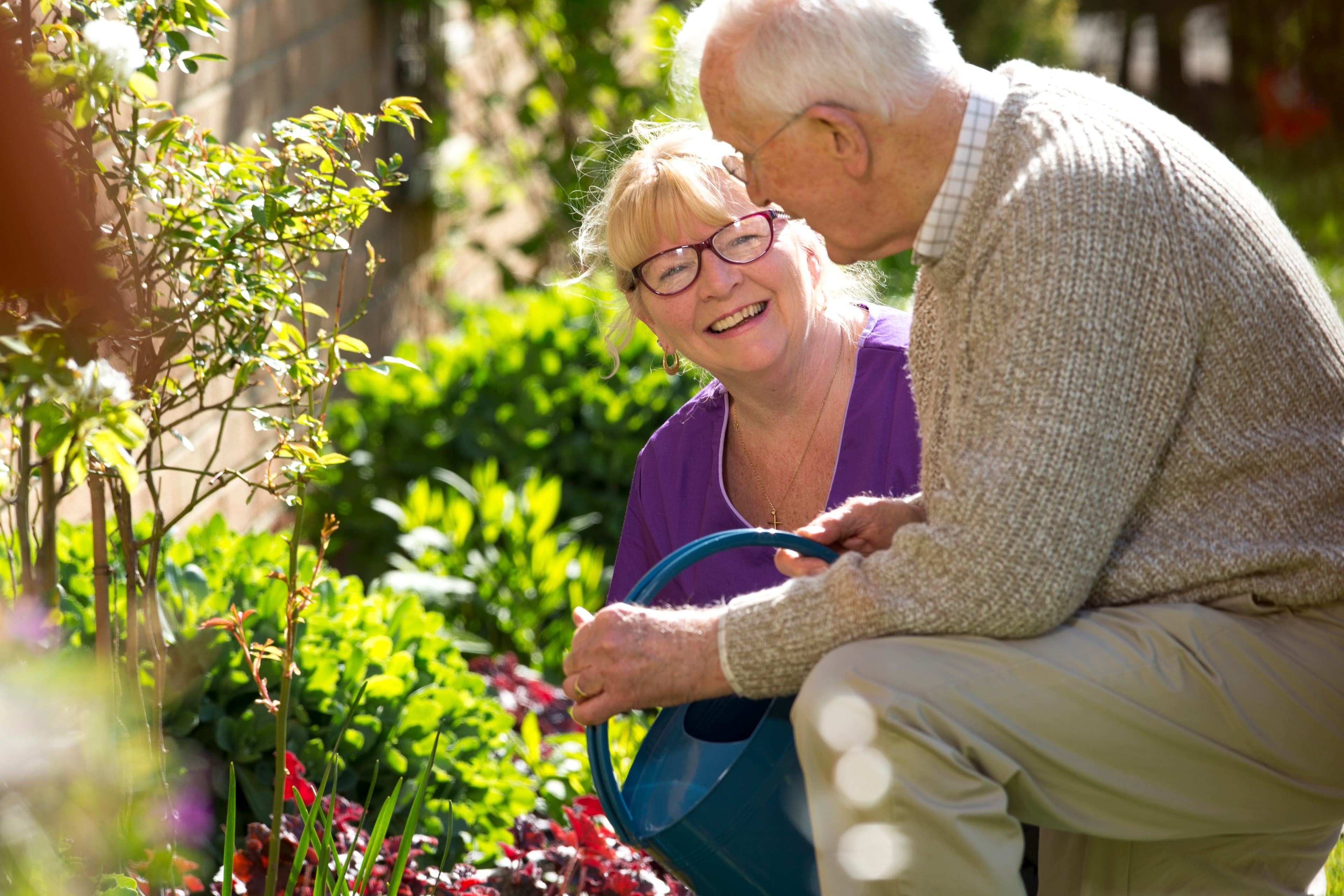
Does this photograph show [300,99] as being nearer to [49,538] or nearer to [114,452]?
[49,538]

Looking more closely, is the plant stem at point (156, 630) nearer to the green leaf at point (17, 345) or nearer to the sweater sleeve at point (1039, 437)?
the green leaf at point (17, 345)

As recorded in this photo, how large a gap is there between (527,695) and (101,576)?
5.15 feet

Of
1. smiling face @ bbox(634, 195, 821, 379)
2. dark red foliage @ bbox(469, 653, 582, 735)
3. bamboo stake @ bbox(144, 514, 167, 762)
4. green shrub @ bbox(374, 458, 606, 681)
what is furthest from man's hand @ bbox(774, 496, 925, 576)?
green shrub @ bbox(374, 458, 606, 681)

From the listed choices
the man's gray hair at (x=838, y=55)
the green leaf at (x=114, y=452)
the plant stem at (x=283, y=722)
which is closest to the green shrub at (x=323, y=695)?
the plant stem at (x=283, y=722)

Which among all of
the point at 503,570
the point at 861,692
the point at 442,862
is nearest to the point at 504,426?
the point at 503,570

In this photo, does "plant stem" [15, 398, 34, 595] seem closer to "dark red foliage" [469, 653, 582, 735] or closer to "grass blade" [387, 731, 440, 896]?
"grass blade" [387, 731, 440, 896]

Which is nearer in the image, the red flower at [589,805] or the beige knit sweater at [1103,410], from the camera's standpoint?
the beige knit sweater at [1103,410]

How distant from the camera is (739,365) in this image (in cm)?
255

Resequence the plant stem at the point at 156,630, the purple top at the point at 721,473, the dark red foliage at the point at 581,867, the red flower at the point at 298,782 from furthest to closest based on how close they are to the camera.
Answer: the purple top at the point at 721,473 → the dark red foliage at the point at 581,867 → the red flower at the point at 298,782 → the plant stem at the point at 156,630

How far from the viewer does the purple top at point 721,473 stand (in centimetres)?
251

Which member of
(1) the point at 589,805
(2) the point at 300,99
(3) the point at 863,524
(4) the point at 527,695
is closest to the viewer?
(3) the point at 863,524

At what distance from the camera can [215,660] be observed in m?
2.43

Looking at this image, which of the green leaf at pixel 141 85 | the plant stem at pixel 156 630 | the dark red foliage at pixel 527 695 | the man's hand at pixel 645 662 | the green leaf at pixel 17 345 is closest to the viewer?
the green leaf at pixel 17 345

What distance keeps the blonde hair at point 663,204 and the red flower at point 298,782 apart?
1147mm
